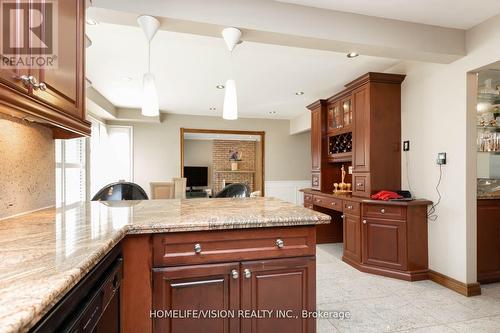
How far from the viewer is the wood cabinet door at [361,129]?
3.17 metres

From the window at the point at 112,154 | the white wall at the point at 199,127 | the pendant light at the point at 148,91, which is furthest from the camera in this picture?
the white wall at the point at 199,127

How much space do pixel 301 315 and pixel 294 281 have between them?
187mm

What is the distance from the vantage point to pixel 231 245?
1.35 m

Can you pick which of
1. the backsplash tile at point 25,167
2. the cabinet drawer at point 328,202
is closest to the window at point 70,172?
the backsplash tile at point 25,167

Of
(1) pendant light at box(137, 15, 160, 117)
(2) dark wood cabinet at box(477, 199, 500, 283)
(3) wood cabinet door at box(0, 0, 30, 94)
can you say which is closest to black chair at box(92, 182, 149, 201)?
(1) pendant light at box(137, 15, 160, 117)

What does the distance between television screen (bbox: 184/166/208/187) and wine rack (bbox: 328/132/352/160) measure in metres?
5.26

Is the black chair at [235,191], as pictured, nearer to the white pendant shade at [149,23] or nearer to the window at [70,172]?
the white pendant shade at [149,23]

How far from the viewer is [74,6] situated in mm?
1285

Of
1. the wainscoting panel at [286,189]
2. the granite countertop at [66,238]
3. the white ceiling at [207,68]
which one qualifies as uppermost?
the white ceiling at [207,68]

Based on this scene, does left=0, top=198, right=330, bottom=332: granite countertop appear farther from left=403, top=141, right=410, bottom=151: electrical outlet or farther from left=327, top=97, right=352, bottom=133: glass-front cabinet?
left=327, top=97, right=352, bottom=133: glass-front cabinet

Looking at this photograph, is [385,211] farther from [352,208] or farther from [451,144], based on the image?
[451,144]

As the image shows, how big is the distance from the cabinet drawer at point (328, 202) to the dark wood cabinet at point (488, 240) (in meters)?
1.42

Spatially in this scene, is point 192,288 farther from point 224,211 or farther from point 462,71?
point 462,71

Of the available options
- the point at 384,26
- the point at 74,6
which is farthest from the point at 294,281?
the point at 384,26
